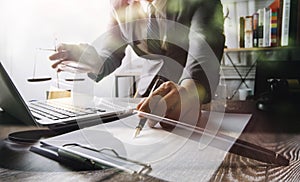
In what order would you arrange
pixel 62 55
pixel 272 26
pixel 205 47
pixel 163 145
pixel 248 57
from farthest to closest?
1. pixel 248 57
2. pixel 272 26
3. pixel 205 47
4. pixel 62 55
5. pixel 163 145

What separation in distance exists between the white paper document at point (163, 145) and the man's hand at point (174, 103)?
5 cm

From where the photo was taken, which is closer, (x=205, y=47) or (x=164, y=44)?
(x=205, y=47)

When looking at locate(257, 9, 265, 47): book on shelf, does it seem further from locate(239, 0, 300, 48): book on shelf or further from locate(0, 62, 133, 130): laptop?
locate(0, 62, 133, 130): laptop

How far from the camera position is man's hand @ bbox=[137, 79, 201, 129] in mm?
580

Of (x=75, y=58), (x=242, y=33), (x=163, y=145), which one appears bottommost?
(x=163, y=145)

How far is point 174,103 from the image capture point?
0.61 m

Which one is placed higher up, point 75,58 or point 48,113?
point 75,58

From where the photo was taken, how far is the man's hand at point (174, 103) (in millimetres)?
580

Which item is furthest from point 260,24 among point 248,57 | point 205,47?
point 205,47

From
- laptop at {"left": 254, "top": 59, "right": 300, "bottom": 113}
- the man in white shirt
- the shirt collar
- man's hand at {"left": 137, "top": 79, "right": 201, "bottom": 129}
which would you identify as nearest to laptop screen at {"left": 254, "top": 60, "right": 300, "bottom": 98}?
laptop at {"left": 254, "top": 59, "right": 300, "bottom": 113}

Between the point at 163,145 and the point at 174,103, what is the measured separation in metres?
0.22

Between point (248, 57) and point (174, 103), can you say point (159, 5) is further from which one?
point (248, 57)

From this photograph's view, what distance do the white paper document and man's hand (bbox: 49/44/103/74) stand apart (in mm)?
261

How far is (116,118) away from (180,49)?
1.54ft
